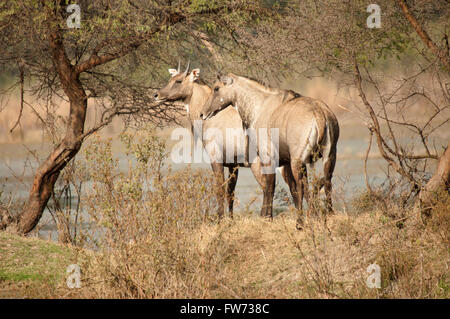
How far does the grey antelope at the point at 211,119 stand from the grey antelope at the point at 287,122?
314 mm

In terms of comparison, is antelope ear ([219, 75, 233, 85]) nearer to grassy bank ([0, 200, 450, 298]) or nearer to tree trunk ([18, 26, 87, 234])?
tree trunk ([18, 26, 87, 234])

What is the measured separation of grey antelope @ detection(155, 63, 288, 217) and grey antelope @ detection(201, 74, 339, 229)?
314 millimetres

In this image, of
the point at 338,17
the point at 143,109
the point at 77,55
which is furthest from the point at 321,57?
the point at 77,55

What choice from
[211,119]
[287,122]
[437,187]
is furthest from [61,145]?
[437,187]

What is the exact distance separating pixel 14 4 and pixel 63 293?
477cm

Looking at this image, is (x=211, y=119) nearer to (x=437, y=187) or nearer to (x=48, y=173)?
(x=48, y=173)

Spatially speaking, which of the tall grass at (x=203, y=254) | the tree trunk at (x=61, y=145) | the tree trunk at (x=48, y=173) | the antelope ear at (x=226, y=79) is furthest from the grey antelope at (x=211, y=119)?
the tall grass at (x=203, y=254)

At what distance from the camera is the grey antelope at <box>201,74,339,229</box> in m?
8.95

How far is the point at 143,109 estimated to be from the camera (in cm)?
1180

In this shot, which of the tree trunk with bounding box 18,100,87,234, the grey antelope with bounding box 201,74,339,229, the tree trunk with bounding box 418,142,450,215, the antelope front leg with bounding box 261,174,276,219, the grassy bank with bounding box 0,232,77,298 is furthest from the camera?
the tree trunk with bounding box 18,100,87,234

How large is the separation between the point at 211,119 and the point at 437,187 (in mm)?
4270

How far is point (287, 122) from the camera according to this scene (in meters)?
9.31

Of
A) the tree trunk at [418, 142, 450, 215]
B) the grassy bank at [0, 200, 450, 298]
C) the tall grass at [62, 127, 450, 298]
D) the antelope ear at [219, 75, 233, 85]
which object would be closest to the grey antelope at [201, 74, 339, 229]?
the antelope ear at [219, 75, 233, 85]

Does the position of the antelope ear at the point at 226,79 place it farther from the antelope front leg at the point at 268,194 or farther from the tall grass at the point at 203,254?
the tall grass at the point at 203,254
